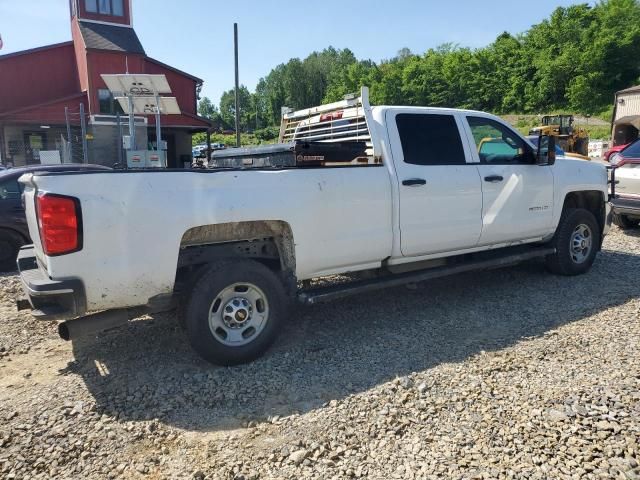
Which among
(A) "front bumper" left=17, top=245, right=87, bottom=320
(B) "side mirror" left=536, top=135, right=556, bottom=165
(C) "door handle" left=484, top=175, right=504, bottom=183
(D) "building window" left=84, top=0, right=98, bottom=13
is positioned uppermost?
(D) "building window" left=84, top=0, right=98, bottom=13

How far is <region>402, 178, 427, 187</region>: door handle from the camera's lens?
4643 millimetres

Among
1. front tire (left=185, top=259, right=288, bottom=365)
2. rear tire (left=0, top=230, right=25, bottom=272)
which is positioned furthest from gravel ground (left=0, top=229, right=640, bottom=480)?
rear tire (left=0, top=230, right=25, bottom=272)

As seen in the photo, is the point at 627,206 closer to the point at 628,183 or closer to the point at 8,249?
the point at 628,183

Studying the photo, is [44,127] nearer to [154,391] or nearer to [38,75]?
[38,75]

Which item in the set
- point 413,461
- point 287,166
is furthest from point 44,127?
point 413,461

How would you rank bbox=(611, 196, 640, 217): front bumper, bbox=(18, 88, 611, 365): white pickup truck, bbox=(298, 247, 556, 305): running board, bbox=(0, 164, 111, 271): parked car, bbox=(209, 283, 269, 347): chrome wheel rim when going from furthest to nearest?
bbox=(611, 196, 640, 217): front bumper, bbox=(0, 164, 111, 271): parked car, bbox=(298, 247, 556, 305): running board, bbox=(209, 283, 269, 347): chrome wheel rim, bbox=(18, 88, 611, 365): white pickup truck

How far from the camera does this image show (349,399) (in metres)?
3.50

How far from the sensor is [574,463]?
273cm

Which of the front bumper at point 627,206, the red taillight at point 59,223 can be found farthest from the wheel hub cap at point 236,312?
the front bumper at point 627,206

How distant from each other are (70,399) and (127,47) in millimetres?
25482

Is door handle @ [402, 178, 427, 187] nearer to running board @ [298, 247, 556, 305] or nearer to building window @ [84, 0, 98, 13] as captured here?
running board @ [298, 247, 556, 305]

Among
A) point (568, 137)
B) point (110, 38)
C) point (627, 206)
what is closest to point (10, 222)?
point (627, 206)

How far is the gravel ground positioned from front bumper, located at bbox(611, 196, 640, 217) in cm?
392

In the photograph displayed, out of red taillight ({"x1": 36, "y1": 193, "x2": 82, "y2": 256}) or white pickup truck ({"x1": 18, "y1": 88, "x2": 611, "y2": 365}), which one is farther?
white pickup truck ({"x1": 18, "y1": 88, "x2": 611, "y2": 365})
